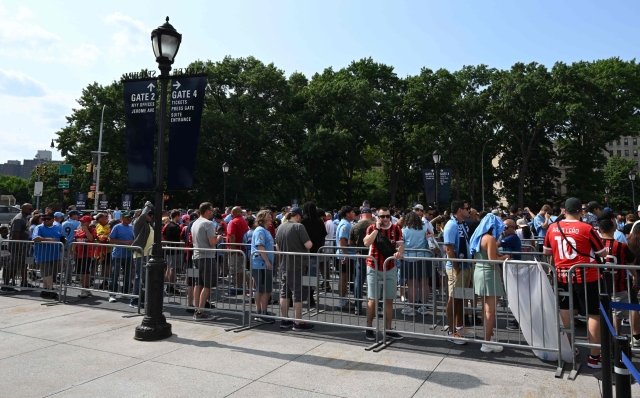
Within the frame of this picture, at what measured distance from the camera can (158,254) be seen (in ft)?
23.3

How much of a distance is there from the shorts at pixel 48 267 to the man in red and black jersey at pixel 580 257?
32.3 feet

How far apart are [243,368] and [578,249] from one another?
449 cm

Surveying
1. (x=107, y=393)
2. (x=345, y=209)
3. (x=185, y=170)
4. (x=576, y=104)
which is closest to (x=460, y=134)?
(x=576, y=104)

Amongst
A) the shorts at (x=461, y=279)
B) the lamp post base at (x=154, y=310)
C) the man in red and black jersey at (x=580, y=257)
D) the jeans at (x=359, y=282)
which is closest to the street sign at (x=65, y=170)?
the lamp post base at (x=154, y=310)

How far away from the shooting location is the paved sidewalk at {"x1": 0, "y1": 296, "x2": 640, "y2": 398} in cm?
480

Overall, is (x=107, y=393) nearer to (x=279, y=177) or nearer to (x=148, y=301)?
(x=148, y=301)

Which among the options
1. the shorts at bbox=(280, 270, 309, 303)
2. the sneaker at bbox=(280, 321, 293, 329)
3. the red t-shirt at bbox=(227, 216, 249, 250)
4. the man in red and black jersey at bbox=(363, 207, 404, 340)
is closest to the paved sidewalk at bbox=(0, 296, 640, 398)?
the sneaker at bbox=(280, 321, 293, 329)

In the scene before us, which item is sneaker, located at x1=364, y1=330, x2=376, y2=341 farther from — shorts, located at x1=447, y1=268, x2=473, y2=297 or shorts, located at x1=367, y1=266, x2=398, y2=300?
shorts, located at x1=447, y1=268, x2=473, y2=297

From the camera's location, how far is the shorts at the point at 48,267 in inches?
389

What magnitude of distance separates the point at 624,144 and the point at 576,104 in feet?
343

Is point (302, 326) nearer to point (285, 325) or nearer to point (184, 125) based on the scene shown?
point (285, 325)

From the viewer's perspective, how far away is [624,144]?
12312cm

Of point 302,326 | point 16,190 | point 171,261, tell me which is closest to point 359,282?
point 302,326

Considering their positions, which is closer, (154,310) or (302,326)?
(154,310)
